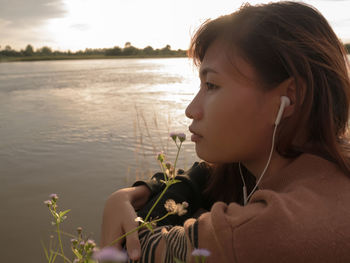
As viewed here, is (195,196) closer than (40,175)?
Yes

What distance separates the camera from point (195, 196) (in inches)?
82.8

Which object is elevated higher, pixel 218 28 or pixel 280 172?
pixel 218 28

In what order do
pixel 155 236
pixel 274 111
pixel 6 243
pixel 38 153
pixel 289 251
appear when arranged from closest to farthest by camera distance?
1. pixel 289 251
2. pixel 155 236
3. pixel 274 111
4. pixel 6 243
5. pixel 38 153

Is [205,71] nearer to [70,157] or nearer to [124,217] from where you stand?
[124,217]

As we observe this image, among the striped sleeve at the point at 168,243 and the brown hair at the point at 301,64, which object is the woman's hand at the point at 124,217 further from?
the brown hair at the point at 301,64

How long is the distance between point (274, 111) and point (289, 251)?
67 centimetres

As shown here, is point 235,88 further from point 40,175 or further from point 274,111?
point 40,175

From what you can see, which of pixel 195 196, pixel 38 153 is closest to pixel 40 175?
pixel 38 153

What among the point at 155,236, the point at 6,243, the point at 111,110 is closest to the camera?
the point at 155,236

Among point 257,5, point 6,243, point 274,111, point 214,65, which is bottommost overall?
point 6,243

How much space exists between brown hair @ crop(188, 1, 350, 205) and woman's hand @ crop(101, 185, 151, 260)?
791mm

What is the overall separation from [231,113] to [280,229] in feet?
1.99

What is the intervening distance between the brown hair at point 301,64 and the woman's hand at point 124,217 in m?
0.79

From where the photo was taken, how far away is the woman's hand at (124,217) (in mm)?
1484
